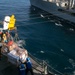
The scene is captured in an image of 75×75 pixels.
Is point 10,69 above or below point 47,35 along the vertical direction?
above

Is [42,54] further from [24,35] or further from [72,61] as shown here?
[24,35]

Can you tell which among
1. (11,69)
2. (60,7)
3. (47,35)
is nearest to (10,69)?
(11,69)

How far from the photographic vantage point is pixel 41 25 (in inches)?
2350

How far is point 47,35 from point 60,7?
23.1m

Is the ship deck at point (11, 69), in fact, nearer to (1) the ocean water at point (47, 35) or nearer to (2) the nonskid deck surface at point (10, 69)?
(2) the nonskid deck surface at point (10, 69)

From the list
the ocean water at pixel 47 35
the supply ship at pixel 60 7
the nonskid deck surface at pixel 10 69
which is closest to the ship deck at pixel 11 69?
the nonskid deck surface at pixel 10 69

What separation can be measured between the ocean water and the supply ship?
1.76m

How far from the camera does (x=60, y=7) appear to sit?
71562 mm

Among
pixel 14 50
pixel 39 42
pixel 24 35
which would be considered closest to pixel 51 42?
pixel 39 42

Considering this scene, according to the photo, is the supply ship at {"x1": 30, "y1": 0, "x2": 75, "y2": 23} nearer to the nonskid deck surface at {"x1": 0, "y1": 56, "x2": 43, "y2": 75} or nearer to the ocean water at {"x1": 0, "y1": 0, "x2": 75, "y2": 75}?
the ocean water at {"x1": 0, "y1": 0, "x2": 75, "y2": 75}

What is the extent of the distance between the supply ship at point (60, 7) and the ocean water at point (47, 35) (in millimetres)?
1756

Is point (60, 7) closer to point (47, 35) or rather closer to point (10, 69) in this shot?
point (47, 35)

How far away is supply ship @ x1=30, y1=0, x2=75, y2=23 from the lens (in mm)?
67469

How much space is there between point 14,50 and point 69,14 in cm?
5040
